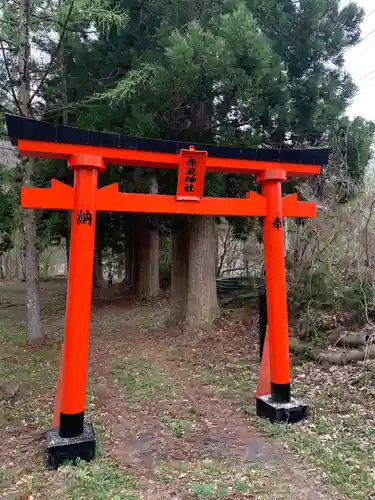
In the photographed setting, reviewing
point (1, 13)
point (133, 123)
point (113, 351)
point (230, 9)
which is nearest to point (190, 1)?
point (230, 9)

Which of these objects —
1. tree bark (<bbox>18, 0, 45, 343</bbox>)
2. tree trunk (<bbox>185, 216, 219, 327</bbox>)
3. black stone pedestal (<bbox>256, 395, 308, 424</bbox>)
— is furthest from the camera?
tree trunk (<bbox>185, 216, 219, 327</bbox>)

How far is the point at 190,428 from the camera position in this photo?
4.03m

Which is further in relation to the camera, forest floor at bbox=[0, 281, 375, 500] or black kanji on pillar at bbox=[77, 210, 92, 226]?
black kanji on pillar at bbox=[77, 210, 92, 226]

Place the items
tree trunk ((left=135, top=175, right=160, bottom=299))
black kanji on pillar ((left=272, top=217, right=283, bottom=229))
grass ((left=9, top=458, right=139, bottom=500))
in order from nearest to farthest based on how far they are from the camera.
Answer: grass ((left=9, top=458, right=139, bottom=500)) < black kanji on pillar ((left=272, top=217, right=283, bottom=229)) < tree trunk ((left=135, top=175, right=160, bottom=299))

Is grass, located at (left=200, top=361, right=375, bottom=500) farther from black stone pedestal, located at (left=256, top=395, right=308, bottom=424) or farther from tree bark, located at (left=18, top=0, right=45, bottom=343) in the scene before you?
tree bark, located at (left=18, top=0, right=45, bottom=343)

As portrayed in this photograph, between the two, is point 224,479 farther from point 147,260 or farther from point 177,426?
point 147,260

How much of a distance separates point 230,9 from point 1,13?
356 centimetres

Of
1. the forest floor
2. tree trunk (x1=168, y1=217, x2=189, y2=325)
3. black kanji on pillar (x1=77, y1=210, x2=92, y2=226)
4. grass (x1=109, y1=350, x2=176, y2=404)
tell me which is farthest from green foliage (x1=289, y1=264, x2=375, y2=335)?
black kanji on pillar (x1=77, y1=210, x2=92, y2=226)

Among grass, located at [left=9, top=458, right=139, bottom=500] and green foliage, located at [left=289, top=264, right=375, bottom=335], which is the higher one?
green foliage, located at [left=289, top=264, right=375, bottom=335]

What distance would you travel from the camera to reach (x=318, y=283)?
6410 millimetres

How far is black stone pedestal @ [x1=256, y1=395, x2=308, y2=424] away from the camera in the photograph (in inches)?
159

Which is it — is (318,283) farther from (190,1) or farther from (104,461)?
(190,1)

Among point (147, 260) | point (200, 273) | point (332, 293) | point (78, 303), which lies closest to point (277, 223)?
point (78, 303)

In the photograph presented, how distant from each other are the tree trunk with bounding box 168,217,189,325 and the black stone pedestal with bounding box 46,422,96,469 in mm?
4612
